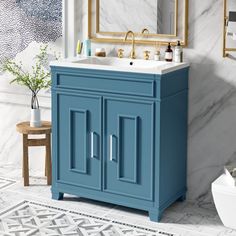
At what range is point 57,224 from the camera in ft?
13.3

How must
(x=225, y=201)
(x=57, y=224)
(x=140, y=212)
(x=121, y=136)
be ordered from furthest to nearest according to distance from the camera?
(x=140, y=212), (x=121, y=136), (x=57, y=224), (x=225, y=201)

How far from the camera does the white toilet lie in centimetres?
390

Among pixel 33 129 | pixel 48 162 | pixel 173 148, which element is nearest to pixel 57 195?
pixel 48 162

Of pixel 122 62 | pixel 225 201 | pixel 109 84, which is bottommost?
pixel 225 201

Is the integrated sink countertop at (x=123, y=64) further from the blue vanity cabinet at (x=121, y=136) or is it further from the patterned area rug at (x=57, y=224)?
→ the patterned area rug at (x=57, y=224)

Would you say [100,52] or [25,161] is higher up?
[100,52]

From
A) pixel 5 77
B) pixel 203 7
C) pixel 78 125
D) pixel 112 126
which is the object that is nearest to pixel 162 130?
pixel 112 126

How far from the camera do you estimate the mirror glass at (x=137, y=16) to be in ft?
14.3

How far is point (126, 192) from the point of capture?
13.8ft

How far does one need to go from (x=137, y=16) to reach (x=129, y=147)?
97 centimetres

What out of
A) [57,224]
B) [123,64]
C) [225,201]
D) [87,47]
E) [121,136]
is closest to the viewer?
[225,201]

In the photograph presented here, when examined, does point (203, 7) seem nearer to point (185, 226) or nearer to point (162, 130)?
point (162, 130)

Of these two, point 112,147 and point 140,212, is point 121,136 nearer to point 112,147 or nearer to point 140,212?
point 112,147

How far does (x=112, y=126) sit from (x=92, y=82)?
1.04 feet
